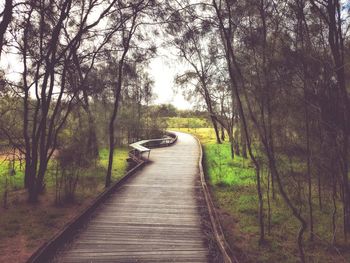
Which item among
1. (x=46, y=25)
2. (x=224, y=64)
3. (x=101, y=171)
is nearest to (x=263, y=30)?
(x=46, y=25)

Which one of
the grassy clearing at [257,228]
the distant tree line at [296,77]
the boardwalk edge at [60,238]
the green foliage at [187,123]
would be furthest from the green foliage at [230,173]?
the green foliage at [187,123]

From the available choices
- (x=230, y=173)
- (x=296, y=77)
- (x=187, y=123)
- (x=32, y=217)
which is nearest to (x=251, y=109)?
(x=296, y=77)

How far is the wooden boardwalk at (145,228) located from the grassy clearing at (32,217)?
43.5 inches

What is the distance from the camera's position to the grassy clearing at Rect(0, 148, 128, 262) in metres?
6.14

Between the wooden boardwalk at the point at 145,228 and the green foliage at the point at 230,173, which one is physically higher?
the wooden boardwalk at the point at 145,228

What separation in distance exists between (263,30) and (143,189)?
6.13 meters

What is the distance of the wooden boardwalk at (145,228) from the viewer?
509cm

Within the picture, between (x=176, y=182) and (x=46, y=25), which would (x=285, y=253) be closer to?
(x=176, y=182)

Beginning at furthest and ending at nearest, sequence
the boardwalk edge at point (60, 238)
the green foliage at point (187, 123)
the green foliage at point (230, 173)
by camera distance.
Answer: the green foliage at point (187, 123) → the green foliage at point (230, 173) → the boardwalk edge at point (60, 238)

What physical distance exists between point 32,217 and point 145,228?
366 centimetres

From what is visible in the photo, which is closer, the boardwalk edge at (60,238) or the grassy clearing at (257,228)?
the boardwalk edge at (60,238)

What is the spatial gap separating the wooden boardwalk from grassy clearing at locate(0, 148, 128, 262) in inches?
43.5

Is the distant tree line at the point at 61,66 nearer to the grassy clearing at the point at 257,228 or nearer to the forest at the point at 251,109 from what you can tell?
the forest at the point at 251,109

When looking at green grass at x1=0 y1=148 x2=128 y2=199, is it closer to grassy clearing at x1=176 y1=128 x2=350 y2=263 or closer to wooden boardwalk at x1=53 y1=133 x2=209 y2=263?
wooden boardwalk at x1=53 y1=133 x2=209 y2=263
